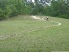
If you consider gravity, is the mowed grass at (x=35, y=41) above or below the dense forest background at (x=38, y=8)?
above

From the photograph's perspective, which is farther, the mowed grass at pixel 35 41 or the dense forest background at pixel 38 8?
the dense forest background at pixel 38 8

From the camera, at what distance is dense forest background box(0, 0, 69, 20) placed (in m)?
59.7

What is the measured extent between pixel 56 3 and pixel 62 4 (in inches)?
115

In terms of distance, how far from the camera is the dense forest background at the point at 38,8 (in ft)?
196

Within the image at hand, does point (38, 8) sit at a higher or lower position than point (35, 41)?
lower

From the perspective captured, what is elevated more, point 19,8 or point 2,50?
point 2,50

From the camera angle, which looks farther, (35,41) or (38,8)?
(38,8)

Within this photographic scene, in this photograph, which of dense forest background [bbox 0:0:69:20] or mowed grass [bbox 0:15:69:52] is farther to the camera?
dense forest background [bbox 0:0:69:20]

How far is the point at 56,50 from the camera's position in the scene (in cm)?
1164

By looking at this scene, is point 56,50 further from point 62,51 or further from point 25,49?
point 25,49

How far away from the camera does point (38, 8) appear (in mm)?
84125

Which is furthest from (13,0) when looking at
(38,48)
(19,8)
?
(38,48)

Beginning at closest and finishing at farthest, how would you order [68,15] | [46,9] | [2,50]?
[2,50]
[68,15]
[46,9]

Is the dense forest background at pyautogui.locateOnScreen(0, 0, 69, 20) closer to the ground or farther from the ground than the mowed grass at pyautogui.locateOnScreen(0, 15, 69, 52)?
closer to the ground
